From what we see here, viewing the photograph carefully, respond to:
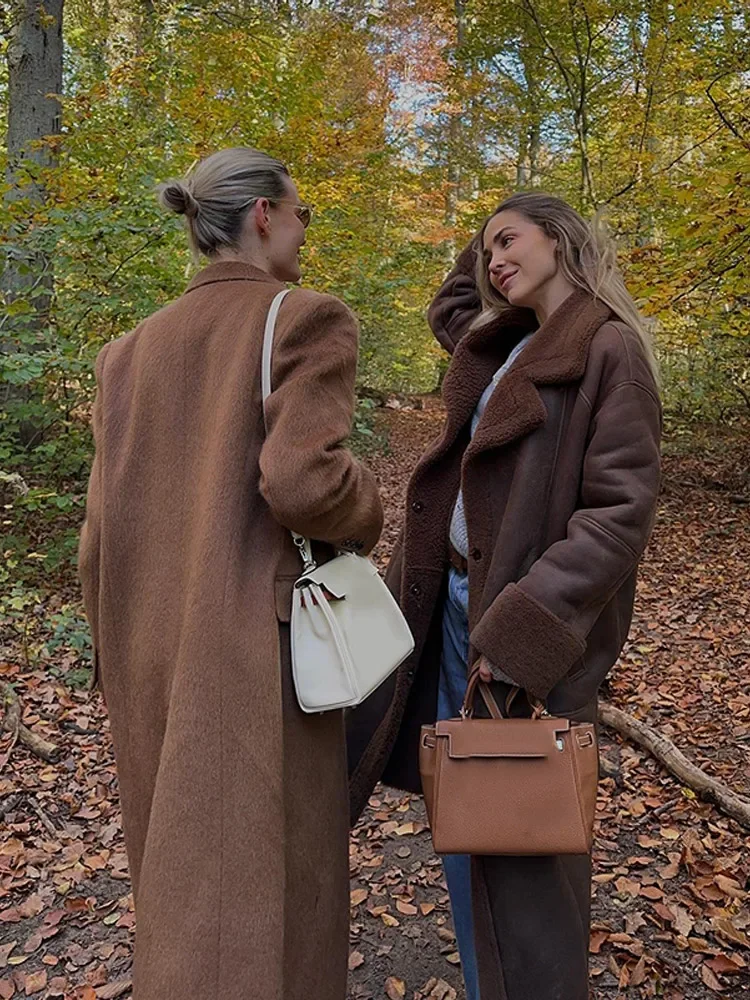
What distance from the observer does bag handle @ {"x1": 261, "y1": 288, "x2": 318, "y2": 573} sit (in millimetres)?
1689

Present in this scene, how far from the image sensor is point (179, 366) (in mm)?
1787

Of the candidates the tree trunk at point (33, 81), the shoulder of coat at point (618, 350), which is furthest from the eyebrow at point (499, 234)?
the tree trunk at point (33, 81)

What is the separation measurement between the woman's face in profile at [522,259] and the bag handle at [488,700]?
102cm

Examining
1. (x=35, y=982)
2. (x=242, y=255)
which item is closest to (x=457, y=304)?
(x=242, y=255)

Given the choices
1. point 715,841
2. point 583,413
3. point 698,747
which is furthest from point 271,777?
point 698,747

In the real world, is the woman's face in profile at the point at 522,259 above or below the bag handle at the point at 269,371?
above

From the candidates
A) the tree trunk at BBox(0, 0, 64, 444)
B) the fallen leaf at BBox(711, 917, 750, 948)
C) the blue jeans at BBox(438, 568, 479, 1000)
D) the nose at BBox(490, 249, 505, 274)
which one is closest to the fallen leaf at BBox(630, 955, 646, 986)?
the fallen leaf at BBox(711, 917, 750, 948)

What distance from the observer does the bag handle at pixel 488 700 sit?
184 centimetres

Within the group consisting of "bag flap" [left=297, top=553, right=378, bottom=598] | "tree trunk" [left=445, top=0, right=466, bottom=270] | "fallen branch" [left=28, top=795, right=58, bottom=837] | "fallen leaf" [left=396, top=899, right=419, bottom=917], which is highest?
"tree trunk" [left=445, top=0, right=466, bottom=270]

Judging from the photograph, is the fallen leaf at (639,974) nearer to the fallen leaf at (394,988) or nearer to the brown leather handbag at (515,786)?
the fallen leaf at (394,988)

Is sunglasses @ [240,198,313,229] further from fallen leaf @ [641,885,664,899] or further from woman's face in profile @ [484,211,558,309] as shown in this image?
fallen leaf @ [641,885,664,899]

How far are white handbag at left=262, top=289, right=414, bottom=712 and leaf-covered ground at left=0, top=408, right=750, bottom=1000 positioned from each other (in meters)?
1.54

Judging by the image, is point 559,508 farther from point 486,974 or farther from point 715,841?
point 715,841

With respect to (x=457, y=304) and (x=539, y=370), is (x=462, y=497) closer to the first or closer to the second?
(x=539, y=370)
